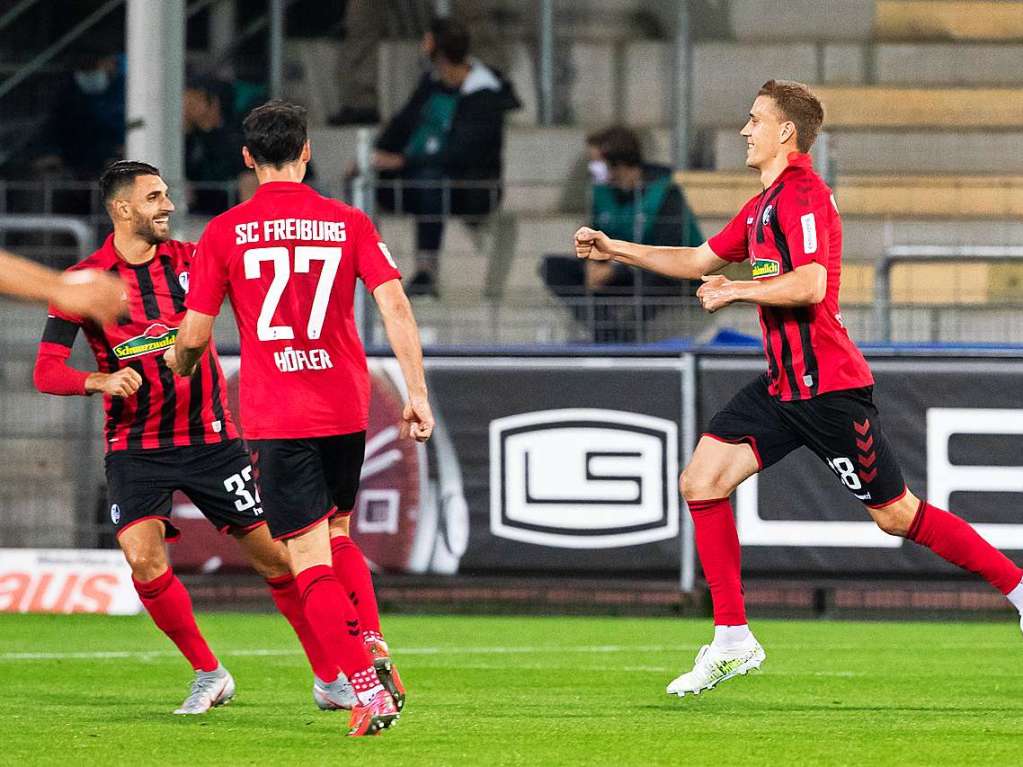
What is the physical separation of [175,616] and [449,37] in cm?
823

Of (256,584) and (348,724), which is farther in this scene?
A: (256,584)

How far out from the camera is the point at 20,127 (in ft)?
58.2

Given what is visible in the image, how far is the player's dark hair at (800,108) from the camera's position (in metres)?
7.34

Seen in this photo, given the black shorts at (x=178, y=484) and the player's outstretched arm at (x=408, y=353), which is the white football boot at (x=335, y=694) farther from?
the player's outstretched arm at (x=408, y=353)

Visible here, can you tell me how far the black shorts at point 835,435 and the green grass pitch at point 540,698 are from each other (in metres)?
0.82

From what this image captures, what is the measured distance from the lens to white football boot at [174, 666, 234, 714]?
7.25 m

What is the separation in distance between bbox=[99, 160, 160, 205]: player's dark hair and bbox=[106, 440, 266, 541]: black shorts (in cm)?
97

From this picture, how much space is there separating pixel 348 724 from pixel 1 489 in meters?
6.01

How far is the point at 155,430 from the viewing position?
7477 millimetres

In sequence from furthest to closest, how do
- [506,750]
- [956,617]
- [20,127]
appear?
[20,127] → [956,617] → [506,750]

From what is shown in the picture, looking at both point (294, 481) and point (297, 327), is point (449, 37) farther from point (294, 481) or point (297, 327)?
point (294, 481)

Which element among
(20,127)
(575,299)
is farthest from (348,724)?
(20,127)

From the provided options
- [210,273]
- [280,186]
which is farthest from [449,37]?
[210,273]

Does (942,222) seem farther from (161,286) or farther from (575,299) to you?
(161,286)
